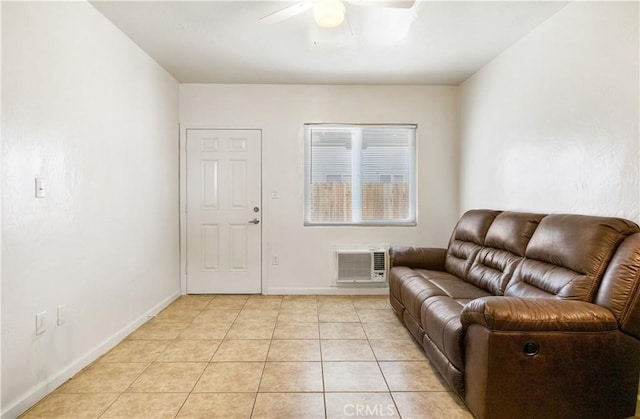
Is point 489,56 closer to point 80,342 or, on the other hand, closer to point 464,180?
point 464,180

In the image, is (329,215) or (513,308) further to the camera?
(329,215)

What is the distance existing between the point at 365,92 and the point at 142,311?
3.35 meters

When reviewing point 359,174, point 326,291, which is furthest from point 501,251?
point 326,291

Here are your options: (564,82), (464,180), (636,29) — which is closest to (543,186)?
(564,82)

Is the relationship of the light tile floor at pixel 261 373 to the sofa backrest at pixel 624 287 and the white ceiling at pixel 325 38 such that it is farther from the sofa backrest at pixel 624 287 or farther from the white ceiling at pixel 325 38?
the white ceiling at pixel 325 38

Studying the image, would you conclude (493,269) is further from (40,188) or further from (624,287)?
(40,188)

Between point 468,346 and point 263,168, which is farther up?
point 263,168

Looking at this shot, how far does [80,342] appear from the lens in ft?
7.50

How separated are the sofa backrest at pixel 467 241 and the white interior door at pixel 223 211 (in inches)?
85.6

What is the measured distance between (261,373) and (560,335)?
1.71m

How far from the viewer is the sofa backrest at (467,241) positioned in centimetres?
293
